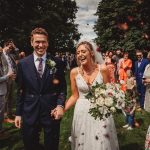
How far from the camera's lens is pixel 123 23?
1476 inches

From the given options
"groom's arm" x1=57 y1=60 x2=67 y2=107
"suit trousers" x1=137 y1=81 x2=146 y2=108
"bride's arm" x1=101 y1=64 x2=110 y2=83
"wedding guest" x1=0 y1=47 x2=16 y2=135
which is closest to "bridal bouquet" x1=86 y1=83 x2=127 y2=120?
"groom's arm" x1=57 y1=60 x2=67 y2=107

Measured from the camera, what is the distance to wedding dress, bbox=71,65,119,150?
6066 millimetres

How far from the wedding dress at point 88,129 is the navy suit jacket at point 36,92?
0.53 meters

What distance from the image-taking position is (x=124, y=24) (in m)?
37.4

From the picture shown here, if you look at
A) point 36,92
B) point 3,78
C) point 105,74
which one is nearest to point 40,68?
point 36,92

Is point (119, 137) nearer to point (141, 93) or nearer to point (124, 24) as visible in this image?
point (141, 93)

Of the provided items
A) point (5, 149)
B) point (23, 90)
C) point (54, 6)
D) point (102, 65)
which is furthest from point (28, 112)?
point (54, 6)

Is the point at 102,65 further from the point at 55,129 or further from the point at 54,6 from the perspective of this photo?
the point at 54,6

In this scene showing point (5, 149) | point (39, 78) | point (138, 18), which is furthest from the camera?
point (138, 18)

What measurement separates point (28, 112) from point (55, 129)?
0.49 meters

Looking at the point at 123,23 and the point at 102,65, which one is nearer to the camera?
the point at 102,65

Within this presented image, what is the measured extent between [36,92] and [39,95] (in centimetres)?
7

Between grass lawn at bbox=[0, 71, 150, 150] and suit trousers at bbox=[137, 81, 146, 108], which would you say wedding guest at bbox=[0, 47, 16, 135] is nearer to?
grass lawn at bbox=[0, 71, 150, 150]

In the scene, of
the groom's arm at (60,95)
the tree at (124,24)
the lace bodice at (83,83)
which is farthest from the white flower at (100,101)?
the tree at (124,24)
